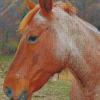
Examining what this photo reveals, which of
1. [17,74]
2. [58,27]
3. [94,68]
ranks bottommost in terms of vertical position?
[94,68]

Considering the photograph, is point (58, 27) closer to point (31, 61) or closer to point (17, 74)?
point (31, 61)

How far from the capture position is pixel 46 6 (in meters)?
1.33

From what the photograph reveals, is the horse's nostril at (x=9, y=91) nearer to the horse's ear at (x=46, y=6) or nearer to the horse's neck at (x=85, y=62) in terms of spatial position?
the horse's neck at (x=85, y=62)

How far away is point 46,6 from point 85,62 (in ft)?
2.33

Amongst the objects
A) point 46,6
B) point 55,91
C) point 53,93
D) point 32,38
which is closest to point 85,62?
point 32,38

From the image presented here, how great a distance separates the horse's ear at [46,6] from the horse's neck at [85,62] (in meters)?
0.42

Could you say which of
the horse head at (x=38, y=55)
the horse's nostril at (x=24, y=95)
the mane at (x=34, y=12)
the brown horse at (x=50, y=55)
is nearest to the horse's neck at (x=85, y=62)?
the brown horse at (x=50, y=55)

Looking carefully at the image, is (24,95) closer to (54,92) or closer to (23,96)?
(23,96)

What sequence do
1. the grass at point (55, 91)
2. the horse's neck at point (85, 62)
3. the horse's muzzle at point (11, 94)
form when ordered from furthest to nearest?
the grass at point (55, 91) → the horse's neck at point (85, 62) → the horse's muzzle at point (11, 94)

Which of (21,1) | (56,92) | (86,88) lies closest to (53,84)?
(56,92)

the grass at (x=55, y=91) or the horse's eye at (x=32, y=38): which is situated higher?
the horse's eye at (x=32, y=38)

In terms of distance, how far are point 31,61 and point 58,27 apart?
45 cm

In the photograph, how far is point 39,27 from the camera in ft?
4.33

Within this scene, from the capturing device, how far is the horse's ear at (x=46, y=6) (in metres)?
1.30
